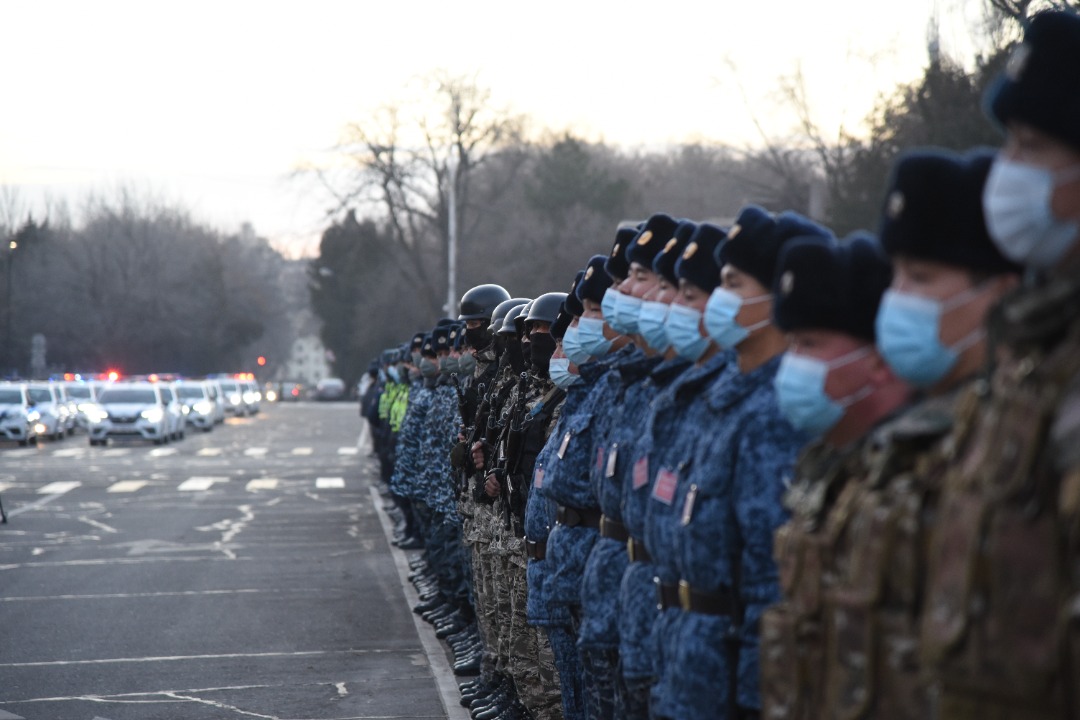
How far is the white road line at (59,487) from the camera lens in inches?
1077

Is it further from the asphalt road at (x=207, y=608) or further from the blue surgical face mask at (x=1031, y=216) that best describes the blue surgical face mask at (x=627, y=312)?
the asphalt road at (x=207, y=608)

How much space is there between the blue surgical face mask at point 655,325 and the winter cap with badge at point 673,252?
11 centimetres

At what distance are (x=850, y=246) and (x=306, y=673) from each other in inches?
291

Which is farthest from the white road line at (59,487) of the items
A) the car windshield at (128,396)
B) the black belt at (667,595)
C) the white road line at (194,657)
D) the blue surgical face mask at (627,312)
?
the black belt at (667,595)

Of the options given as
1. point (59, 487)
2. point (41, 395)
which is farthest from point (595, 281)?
point (41, 395)

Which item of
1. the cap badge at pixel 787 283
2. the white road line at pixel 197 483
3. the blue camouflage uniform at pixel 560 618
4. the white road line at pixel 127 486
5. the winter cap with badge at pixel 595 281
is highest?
the winter cap with badge at pixel 595 281

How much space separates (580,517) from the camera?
7082mm

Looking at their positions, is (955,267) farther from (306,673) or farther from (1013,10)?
(1013,10)

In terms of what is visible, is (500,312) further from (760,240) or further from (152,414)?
(152,414)

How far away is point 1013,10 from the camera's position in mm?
25531

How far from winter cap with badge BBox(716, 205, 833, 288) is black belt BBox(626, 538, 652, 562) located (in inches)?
44.0

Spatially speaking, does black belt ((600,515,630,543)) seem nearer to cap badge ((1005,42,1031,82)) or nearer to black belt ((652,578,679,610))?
black belt ((652,578,679,610))

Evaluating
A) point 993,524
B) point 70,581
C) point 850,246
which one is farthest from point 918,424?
point 70,581

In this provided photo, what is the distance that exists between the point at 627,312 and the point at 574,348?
3.39 feet
